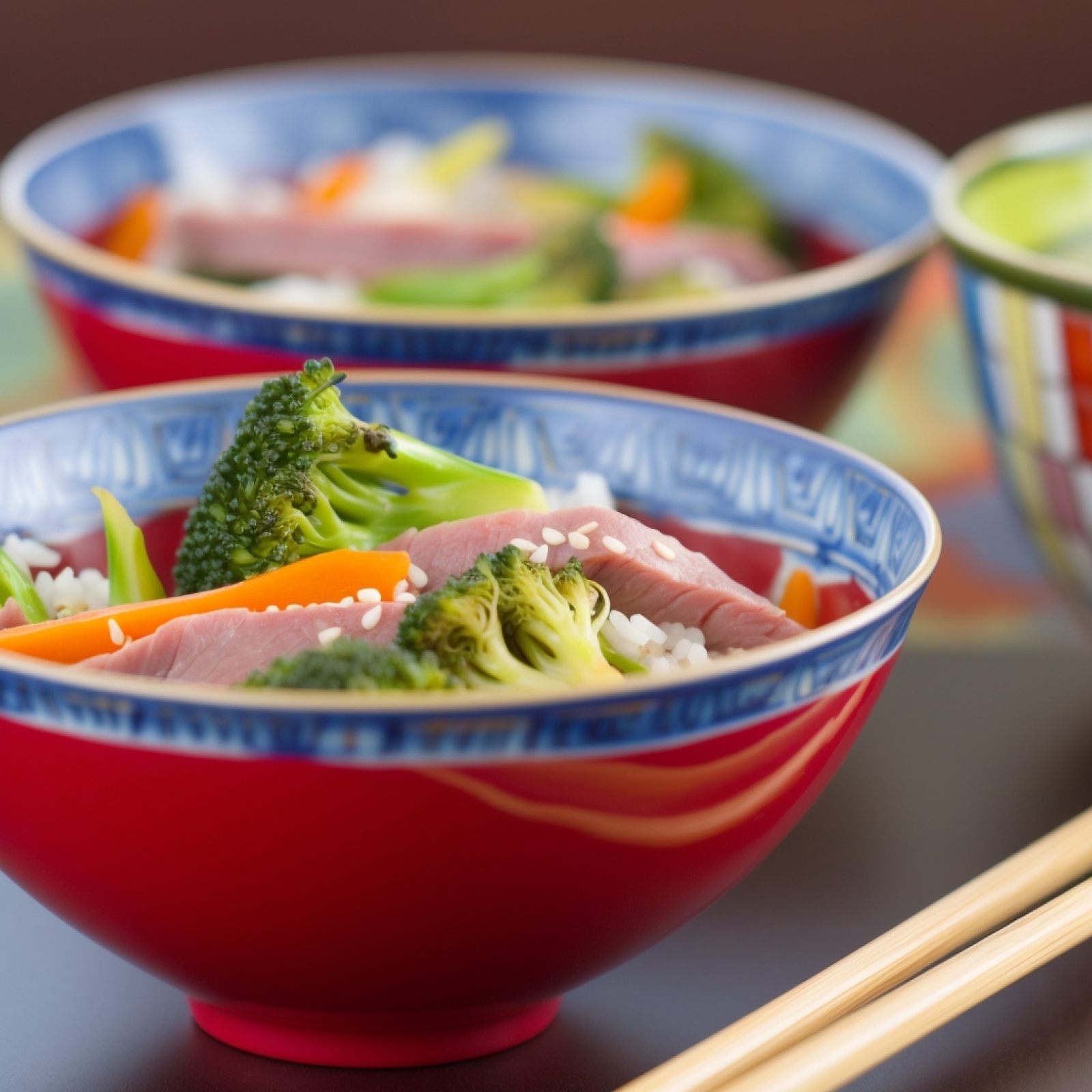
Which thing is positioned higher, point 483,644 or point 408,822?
point 483,644

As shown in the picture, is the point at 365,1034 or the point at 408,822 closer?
the point at 408,822

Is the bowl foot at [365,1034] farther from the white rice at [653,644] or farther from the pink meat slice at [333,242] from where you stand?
the pink meat slice at [333,242]

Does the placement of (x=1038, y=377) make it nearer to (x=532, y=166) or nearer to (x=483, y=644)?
(x=483, y=644)

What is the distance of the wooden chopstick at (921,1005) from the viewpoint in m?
0.77

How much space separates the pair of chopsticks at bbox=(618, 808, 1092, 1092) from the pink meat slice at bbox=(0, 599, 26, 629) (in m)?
0.48

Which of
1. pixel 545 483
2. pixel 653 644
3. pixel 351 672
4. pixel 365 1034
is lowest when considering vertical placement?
pixel 365 1034

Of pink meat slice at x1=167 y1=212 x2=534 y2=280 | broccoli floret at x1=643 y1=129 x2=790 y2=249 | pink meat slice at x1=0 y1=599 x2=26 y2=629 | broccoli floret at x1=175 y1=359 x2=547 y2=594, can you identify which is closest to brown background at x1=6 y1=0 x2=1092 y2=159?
broccoli floret at x1=643 y1=129 x2=790 y2=249

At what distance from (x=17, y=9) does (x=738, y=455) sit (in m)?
3.44

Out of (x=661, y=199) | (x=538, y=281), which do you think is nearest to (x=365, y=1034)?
(x=538, y=281)

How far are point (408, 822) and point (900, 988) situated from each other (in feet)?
0.96

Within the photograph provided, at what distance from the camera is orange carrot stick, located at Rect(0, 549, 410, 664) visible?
92cm

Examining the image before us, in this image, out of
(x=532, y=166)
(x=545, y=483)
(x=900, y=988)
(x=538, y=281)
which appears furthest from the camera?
(x=532, y=166)

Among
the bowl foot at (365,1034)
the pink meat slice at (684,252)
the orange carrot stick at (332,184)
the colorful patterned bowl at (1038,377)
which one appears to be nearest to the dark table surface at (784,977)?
the bowl foot at (365,1034)

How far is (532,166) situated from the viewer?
2297mm
